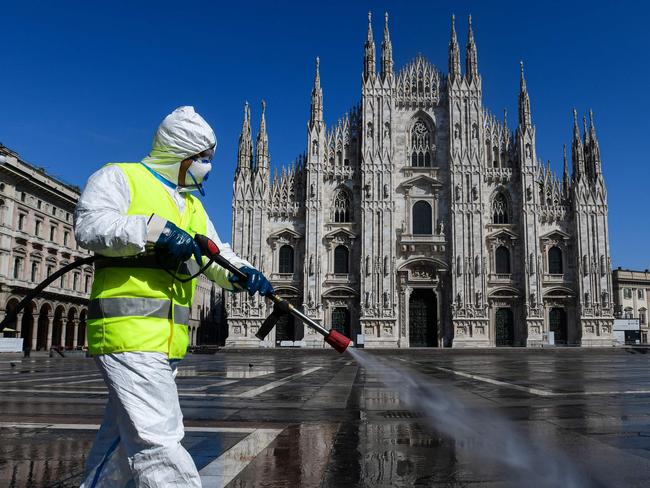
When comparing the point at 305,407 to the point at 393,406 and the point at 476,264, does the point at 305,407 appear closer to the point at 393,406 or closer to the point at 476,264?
the point at 393,406

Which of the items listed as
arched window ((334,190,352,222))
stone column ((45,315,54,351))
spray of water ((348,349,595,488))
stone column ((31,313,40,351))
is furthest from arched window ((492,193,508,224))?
spray of water ((348,349,595,488))

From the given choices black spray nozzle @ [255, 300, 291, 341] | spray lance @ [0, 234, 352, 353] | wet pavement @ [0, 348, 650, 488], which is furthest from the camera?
wet pavement @ [0, 348, 650, 488]

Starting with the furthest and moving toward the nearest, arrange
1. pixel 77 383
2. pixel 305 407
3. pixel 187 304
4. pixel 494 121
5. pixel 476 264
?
pixel 494 121 < pixel 476 264 < pixel 77 383 < pixel 305 407 < pixel 187 304

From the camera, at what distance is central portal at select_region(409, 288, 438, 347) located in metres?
40.3

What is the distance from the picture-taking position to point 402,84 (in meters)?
42.6

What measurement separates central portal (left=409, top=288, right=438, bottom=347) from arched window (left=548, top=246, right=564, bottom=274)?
7.86m

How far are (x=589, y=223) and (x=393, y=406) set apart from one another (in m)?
36.8

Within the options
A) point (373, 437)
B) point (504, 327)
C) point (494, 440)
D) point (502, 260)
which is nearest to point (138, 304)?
point (373, 437)

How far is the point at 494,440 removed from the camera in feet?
16.1

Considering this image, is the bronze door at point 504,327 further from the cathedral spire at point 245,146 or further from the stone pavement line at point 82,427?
the stone pavement line at point 82,427

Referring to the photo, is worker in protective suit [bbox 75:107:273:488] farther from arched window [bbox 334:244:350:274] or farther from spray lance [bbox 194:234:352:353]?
arched window [bbox 334:244:350:274]

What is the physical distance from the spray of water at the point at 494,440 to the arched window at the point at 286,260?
3249cm

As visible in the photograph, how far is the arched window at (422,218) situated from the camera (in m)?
41.0

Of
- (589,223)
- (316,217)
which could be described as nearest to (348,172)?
(316,217)
